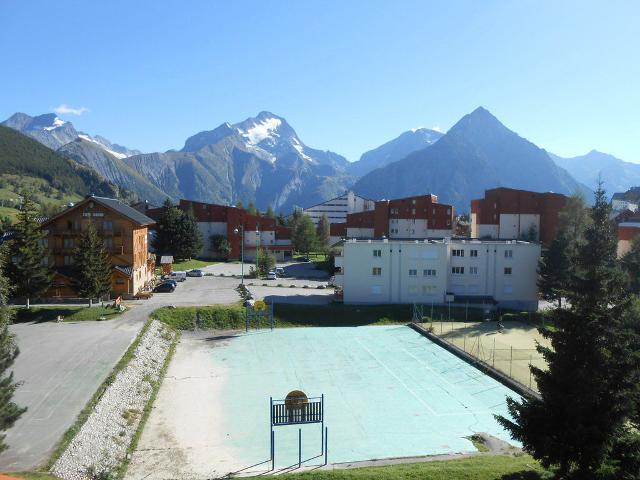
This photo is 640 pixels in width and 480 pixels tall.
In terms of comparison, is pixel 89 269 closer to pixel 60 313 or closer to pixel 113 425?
pixel 60 313

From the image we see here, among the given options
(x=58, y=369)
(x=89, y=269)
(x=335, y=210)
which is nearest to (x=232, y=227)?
(x=89, y=269)

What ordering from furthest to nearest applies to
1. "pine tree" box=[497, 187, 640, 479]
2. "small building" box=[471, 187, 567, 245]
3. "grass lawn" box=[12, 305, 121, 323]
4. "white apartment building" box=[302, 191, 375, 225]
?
"white apartment building" box=[302, 191, 375, 225], "small building" box=[471, 187, 567, 245], "grass lawn" box=[12, 305, 121, 323], "pine tree" box=[497, 187, 640, 479]

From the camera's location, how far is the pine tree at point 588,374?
12.5 meters

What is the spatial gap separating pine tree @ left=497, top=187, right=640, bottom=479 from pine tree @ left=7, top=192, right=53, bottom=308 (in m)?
34.4

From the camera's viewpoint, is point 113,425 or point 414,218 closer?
point 113,425

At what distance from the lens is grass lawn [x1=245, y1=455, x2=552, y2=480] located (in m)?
14.1

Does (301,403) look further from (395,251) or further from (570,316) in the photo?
(395,251)

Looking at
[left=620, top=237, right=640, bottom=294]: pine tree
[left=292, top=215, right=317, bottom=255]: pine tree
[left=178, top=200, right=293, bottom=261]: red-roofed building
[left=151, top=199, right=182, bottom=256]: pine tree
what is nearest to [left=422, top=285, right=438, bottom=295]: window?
[left=620, top=237, right=640, bottom=294]: pine tree

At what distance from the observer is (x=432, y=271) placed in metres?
44.3

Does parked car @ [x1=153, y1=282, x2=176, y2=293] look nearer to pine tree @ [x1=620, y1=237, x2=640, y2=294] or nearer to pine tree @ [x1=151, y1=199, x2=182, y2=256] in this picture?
pine tree @ [x1=151, y1=199, x2=182, y2=256]

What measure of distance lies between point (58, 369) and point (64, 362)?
3.81 feet

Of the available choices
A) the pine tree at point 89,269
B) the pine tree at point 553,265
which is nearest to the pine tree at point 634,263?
the pine tree at point 553,265

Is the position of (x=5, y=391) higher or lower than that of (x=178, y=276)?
lower

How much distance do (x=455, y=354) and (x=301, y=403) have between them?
15.9 metres
